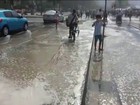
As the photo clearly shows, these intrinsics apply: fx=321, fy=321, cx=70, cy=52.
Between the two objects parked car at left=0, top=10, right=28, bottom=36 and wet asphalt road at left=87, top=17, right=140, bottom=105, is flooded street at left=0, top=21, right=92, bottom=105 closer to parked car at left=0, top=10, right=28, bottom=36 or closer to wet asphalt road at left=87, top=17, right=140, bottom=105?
wet asphalt road at left=87, top=17, right=140, bottom=105

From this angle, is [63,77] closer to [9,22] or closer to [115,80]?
[115,80]

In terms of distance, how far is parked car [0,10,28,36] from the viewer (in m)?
19.1

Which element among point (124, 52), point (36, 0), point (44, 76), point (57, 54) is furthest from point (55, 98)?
point (36, 0)

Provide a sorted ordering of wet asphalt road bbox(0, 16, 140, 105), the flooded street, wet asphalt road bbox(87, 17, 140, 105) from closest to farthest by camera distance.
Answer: the flooded street
wet asphalt road bbox(0, 16, 140, 105)
wet asphalt road bbox(87, 17, 140, 105)

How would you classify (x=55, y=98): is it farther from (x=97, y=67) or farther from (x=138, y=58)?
(x=138, y=58)

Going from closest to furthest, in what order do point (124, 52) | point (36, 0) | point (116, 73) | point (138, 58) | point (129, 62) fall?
point (116, 73) → point (129, 62) → point (138, 58) → point (124, 52) → point (36, 0)

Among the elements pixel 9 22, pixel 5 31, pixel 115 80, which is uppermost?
pixel 9 22

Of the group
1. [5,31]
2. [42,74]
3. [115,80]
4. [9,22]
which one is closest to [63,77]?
[42,74]

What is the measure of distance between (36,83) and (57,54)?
4656 mm

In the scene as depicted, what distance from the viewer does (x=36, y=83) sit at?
27.1 feet

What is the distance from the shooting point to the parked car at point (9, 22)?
62.6 feet

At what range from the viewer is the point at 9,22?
1975cm

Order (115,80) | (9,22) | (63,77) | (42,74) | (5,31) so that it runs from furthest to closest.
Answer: (9,22) < (5,31) < (115,80) < (42,74) < (63,77)

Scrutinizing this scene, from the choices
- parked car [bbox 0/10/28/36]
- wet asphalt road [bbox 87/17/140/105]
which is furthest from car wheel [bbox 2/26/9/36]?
wet asphalt road [bbox 87/17/140/105]
